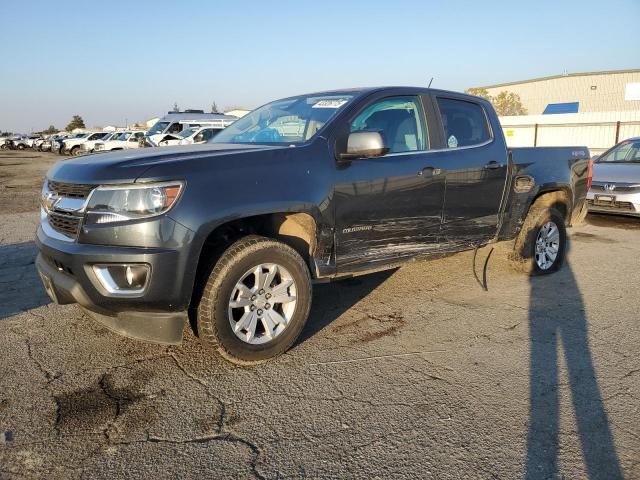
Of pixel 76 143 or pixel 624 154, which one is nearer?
pixel 624 154

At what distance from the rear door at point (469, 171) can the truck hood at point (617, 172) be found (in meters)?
4.79

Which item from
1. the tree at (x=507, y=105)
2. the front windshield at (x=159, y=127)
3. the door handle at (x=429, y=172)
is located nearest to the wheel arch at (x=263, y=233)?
the door handle at (x=429, y=172)

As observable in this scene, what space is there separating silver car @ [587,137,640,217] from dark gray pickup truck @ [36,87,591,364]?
463 centimetres

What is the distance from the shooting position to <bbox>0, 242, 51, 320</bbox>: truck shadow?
449 centimetres

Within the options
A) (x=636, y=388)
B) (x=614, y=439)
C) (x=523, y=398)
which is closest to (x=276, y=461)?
(x=523, y=398)

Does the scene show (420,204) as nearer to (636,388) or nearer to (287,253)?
(287,253)

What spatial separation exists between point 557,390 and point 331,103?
2573mm

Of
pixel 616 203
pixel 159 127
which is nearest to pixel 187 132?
pixel 159 127

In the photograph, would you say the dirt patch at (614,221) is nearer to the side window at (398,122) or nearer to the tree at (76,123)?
the side window at (398,122)

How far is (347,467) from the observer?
7.73ft

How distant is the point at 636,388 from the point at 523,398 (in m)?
0.72

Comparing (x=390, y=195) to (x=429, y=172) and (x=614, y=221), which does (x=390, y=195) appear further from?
(x=614, y=221)

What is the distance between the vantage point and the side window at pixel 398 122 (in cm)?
400

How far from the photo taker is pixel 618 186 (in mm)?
8383
